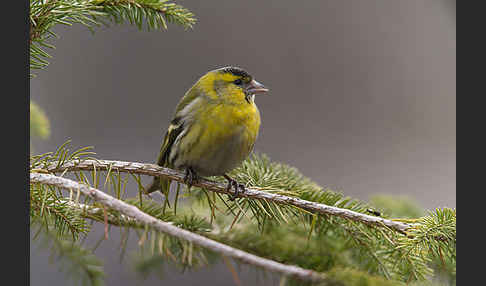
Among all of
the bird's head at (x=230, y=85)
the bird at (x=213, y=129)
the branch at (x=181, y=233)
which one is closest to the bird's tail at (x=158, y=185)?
the bird at (x=213, y=129)

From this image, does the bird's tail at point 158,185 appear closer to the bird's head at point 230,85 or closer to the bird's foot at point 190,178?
the bird's foot at point 190,178

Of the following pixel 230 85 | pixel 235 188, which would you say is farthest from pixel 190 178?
pixel 230 85

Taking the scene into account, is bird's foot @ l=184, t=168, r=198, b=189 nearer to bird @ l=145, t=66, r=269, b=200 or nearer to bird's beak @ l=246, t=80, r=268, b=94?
bird @ l=145, t=66, r=269, b=200

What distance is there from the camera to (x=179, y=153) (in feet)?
2.88

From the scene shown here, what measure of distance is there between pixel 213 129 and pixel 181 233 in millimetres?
472

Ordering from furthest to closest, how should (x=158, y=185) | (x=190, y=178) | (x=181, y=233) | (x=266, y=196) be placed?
(x=158, y=185), (x=190, y=178), (x=266, y=196), (x=181, y=233)

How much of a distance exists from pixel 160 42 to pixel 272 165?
1.27 meters

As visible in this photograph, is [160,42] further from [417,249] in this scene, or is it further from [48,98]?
[417,249]

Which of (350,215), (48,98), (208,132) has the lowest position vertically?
(350,215)

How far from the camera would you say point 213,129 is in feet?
2.76

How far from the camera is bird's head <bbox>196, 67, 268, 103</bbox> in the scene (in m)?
0.93

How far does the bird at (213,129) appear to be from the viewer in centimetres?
83

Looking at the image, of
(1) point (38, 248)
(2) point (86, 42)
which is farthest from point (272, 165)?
(2) point (86, 42)

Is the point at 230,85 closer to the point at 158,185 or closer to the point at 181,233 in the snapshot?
the point at 158,185
